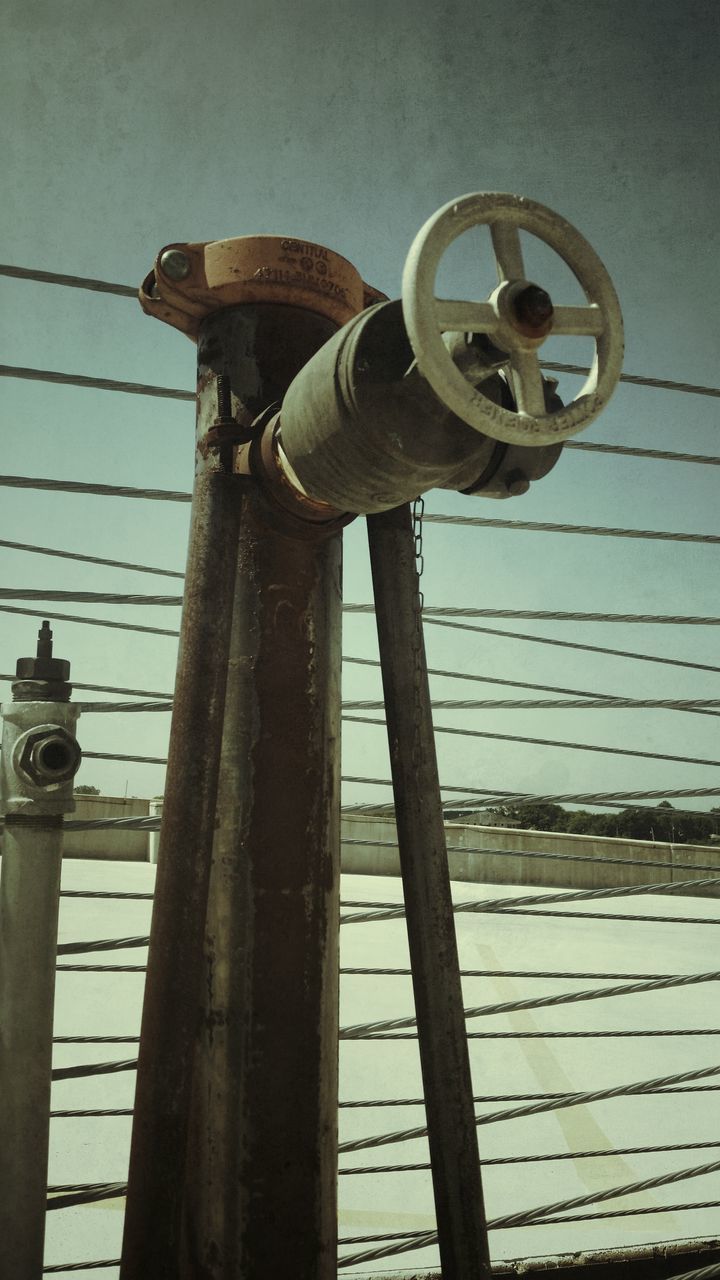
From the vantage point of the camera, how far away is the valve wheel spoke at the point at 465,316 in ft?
1.94

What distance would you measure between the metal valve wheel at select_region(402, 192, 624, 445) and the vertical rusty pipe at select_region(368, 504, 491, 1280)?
0.88ft

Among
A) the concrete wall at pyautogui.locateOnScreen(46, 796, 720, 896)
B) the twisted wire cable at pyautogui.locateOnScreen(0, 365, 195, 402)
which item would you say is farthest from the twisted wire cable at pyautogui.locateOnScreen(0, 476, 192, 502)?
the concrete wall at pyautogui.locateOnScreen(46, 796, 720, 896)

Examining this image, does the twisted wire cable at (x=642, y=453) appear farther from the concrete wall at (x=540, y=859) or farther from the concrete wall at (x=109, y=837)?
the concrete wall at (x=109, y=837)

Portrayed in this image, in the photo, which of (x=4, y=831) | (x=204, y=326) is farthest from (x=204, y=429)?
(x=4, y=831)

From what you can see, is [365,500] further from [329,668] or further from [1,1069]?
[1,1069]

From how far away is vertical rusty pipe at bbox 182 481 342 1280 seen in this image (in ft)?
2.71

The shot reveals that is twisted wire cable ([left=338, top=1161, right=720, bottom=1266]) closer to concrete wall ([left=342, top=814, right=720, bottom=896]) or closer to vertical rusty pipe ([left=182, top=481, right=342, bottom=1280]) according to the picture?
vertical rusty pipe ([left=182, top=481, right=342, bottom=1280])

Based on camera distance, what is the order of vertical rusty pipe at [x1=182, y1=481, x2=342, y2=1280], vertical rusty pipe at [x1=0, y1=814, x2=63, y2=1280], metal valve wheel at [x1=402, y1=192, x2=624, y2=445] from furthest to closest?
vertical rusty pipe at [x1=0, y1=814, x2=63, y2=1280], vertical rusty pipe at [x1=182, y1=481, x2=342, y2=1280], metal valve wheel at [x1=402, y1=192, x2=624, y2=445]

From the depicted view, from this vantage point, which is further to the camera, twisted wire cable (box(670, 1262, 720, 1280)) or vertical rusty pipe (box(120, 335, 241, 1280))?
twisted wire cable (box(670, 1262, 720, 1280))

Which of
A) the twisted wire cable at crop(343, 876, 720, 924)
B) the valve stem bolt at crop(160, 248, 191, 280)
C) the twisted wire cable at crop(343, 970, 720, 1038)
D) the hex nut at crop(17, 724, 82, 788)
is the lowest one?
the twisted wire cable at crop(343, 970, 720, 1038)

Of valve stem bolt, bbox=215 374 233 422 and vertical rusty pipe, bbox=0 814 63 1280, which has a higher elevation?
valve stem bolt, bbox=215 374 233 422

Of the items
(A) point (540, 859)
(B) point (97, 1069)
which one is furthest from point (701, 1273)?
(A) point (540, 859)

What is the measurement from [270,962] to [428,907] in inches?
6.6

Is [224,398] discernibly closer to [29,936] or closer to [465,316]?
[465,316]
